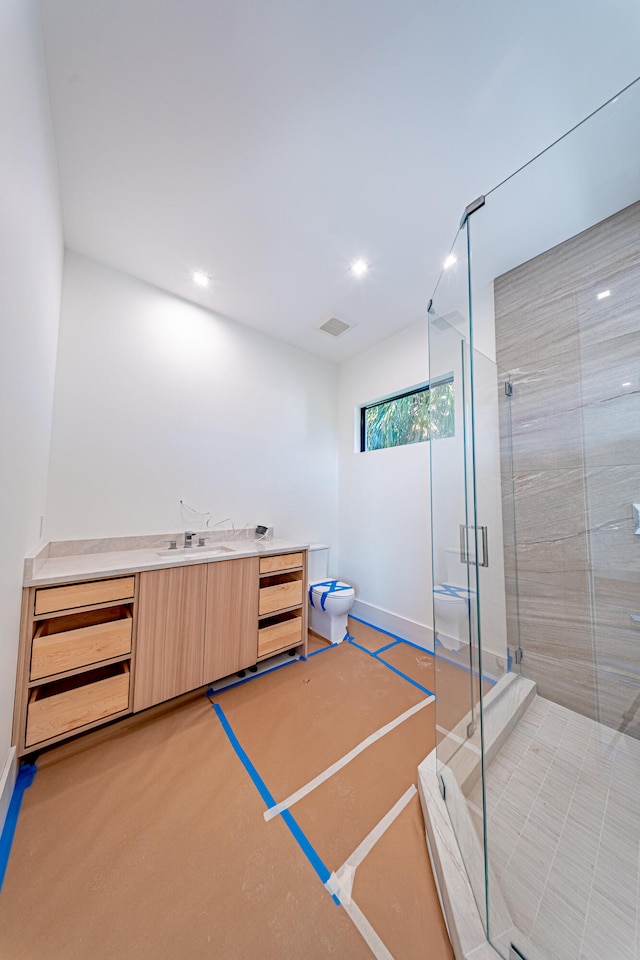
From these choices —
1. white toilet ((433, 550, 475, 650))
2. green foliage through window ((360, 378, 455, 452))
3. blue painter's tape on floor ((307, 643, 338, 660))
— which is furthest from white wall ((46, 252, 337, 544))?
white toilet ((433, 550, 475, 650))

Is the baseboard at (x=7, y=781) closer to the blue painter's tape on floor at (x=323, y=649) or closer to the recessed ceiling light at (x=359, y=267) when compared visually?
the blue painter's tape on floor at (x=323, y=649)

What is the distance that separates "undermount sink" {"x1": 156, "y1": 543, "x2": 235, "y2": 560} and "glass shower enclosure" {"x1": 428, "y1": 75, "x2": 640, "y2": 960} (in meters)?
1.40

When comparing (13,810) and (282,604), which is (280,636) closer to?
(282,604)

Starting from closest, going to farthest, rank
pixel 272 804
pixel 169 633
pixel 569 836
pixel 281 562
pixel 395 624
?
pixel 569 836 < pixel 272 804 < pixel 169 633 < pixel 281 562 < pixel 395 624

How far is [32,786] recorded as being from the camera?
1228 mm

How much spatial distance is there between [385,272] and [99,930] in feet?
10.3

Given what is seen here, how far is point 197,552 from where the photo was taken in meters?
2.10

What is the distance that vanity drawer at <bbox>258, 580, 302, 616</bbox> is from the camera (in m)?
2.05

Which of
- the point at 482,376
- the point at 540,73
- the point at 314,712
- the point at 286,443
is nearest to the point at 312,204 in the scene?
the point at 540,73

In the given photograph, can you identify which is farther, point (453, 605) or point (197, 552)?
point (197, 552)

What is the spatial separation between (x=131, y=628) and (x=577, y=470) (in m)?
2.56

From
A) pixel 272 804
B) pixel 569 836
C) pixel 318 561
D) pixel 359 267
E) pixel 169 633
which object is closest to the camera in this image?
pixel 569 836

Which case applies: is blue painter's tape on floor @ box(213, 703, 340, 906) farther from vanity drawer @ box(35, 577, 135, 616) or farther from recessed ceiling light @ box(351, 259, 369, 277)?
recessed ceiling light @ box(351, 259, 369, 277)

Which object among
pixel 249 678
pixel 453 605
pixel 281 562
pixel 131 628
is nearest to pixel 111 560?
pixel 131 628
